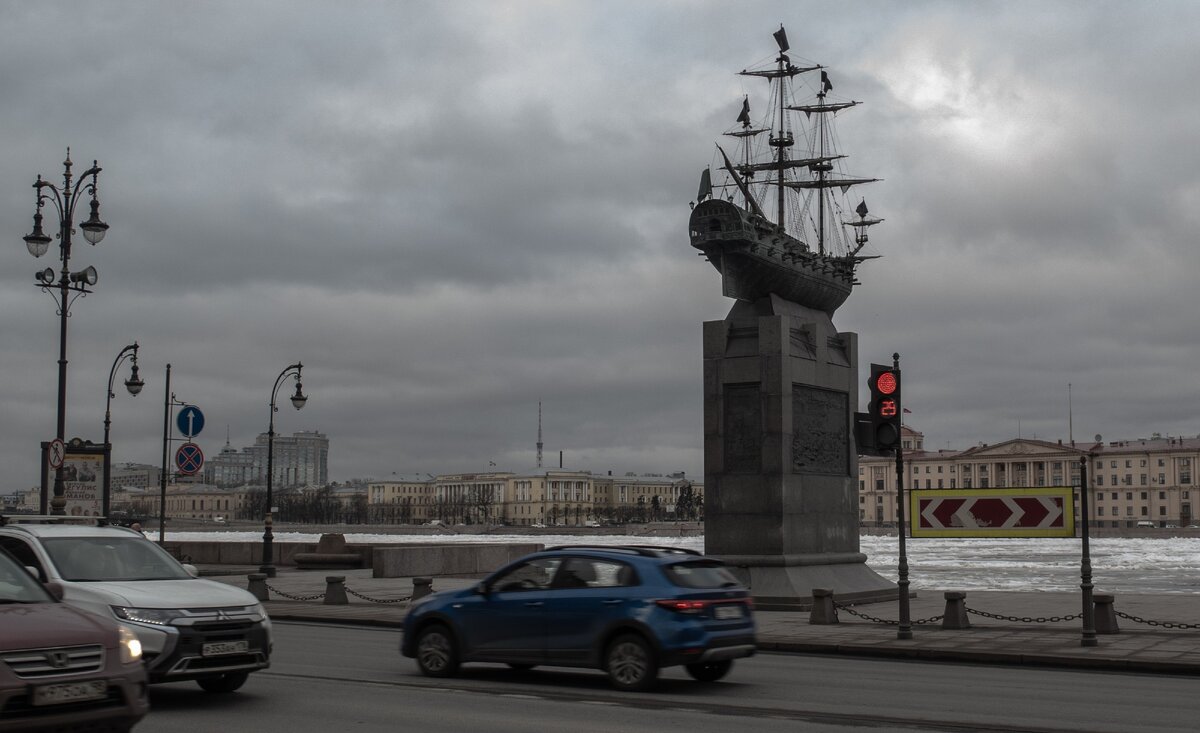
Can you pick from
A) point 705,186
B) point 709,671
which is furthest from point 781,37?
point 709,671

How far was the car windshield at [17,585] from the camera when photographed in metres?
9.60

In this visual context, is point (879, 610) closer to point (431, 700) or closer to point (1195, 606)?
point (1195, 606)

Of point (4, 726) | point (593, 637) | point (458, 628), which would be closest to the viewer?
point (4, 726)

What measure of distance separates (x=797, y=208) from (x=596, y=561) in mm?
47087

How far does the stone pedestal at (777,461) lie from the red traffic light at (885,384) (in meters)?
6.99

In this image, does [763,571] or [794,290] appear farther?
[794,290]

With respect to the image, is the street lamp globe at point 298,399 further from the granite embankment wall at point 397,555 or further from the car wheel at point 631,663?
the car wheel at point 631,663

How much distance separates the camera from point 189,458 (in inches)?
1249

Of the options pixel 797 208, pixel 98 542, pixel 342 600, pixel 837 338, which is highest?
pixel 797 208

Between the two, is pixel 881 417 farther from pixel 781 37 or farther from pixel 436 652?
pixel 781 37

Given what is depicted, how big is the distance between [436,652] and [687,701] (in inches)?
143

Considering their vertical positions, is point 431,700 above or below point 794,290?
below

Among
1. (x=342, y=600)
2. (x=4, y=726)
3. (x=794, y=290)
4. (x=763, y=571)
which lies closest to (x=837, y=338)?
(x=794, y=290)

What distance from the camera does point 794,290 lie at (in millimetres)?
30094
